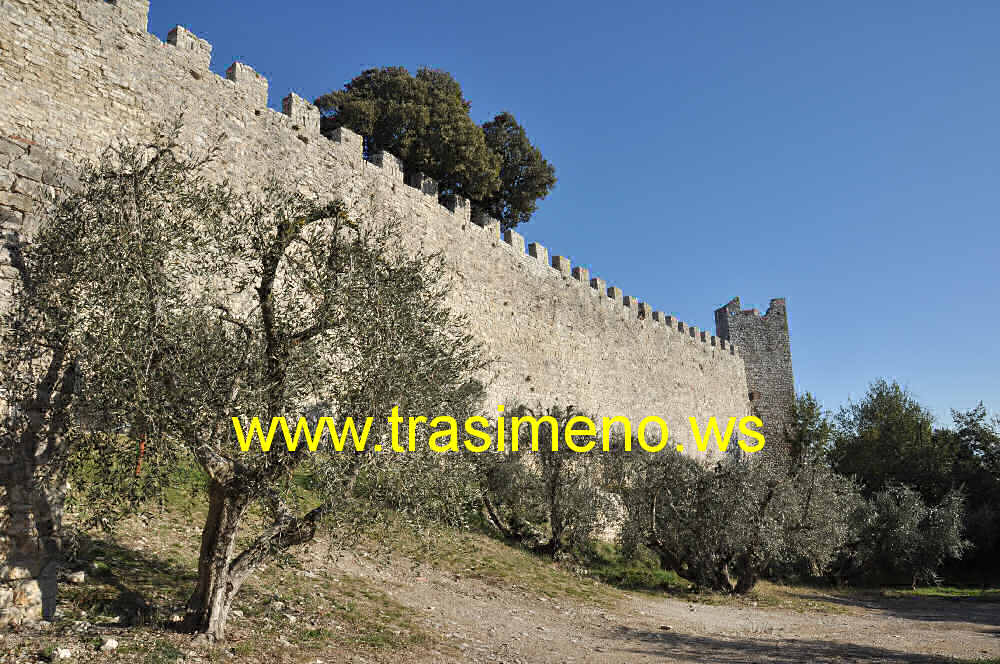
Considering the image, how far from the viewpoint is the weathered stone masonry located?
1004 centimetres

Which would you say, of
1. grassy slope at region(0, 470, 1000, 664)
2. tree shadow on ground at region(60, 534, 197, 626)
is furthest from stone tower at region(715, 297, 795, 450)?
tree shadow on ground at region(60, 534, 197, 626)

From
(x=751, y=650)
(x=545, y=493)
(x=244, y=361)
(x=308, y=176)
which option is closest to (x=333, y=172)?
(x=308, y=176)

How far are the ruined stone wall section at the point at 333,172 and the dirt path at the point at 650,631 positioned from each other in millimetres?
6414

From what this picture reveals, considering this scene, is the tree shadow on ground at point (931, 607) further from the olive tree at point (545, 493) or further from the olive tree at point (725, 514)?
the olive tree at point (545, 493)

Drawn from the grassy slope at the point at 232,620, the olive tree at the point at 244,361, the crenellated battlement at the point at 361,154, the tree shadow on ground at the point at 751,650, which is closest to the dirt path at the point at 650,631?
the tree shadow on ground at the point at 751,650

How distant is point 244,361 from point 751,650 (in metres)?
7.38

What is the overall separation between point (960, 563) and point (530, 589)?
20.4 m

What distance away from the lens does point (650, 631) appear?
9.99 meters

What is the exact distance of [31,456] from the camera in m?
5.34

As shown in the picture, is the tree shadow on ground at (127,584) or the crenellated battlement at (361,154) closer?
the tree shadow on ground at (127,584)

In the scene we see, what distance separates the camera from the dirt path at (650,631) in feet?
26.9

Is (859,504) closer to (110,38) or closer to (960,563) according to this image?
(960,563)

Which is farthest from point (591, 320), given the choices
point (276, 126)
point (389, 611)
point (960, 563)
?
point (389, 611)

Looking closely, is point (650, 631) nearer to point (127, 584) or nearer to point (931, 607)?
point (127, 584)
